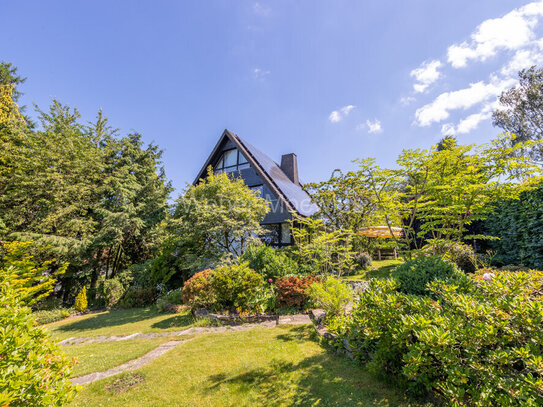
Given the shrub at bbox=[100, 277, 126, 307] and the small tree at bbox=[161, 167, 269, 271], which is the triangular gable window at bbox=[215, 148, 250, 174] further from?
the shrub at bbox=[100, 277, 126, 307]

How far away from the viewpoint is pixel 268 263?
29.4ft

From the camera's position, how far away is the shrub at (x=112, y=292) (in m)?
12.8

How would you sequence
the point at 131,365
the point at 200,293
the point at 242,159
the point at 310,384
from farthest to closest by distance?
the point at 242,159 → the point at 200,293 → the point at 131,365 → the point at 310,384

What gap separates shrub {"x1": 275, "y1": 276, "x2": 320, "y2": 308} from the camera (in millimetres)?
7238

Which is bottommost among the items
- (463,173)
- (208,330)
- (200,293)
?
(208,330)

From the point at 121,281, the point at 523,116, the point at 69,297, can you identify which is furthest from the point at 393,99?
the point at 523,116

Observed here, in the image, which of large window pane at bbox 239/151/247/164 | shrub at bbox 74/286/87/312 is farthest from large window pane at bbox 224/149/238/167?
shrub at bbox 74/286/87/312

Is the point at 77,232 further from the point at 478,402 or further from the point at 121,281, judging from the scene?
the point at 478,402

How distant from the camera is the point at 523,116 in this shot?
22625 mm

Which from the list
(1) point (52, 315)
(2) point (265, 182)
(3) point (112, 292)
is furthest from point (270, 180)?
(1) point (52, 315)

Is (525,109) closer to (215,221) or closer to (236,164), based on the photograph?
(236,164)

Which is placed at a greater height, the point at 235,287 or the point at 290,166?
the point at 290,166

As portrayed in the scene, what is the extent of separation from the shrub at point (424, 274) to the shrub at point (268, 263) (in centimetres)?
509

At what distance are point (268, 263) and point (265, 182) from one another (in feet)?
22.8
